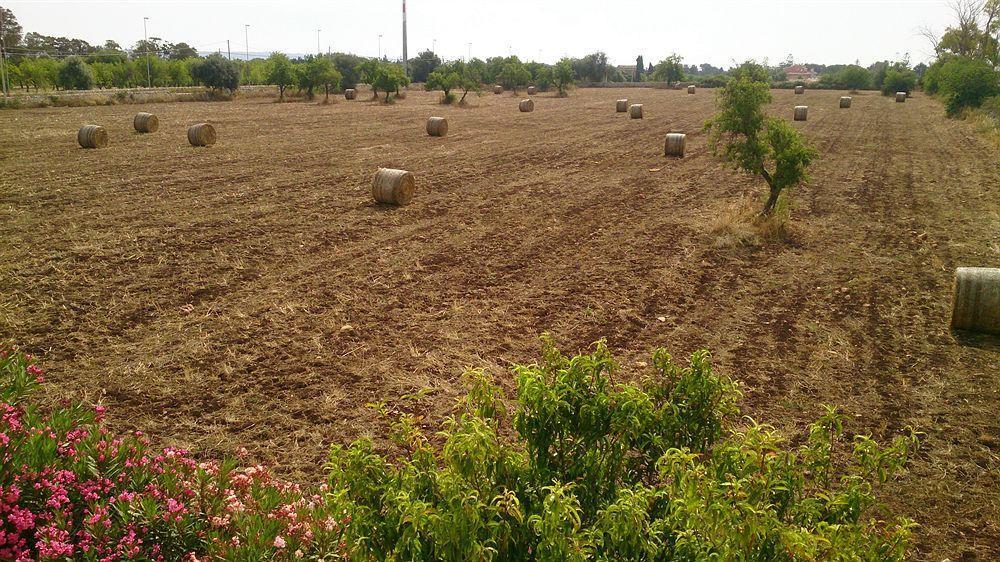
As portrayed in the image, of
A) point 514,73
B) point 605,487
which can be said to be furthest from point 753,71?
point 514,73

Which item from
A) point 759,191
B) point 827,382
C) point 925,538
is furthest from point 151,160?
point 925,538

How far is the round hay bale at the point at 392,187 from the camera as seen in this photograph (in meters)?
15.6

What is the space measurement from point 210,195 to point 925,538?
1641 centimetres

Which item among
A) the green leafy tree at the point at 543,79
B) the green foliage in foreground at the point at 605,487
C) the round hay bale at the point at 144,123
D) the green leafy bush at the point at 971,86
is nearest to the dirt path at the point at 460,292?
the green foliage in foreground at the point at 605,487

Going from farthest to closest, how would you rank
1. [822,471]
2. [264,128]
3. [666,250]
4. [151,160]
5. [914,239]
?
1. [264,128]
2. [151,160]
3. [914,239]
4. [666,250]
5. [822,471]

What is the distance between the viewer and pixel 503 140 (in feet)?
95.0

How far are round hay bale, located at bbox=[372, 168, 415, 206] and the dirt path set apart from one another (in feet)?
1.30

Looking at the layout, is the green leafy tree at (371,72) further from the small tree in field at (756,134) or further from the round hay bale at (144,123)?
the small tree in field at (756,134)

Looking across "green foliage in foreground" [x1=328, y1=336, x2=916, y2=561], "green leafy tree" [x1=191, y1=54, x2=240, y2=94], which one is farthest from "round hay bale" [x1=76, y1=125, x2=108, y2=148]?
"green leafy tree" [x1=191, y1=54, x2=240, y2=94]

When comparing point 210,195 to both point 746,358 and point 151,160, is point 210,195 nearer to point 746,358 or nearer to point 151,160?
point 151,160

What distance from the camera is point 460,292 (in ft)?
34.0

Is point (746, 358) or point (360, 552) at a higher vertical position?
point (360, 552)

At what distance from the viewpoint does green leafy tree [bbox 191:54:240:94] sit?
5966cm

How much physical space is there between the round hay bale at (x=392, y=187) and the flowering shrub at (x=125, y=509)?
11.1m
